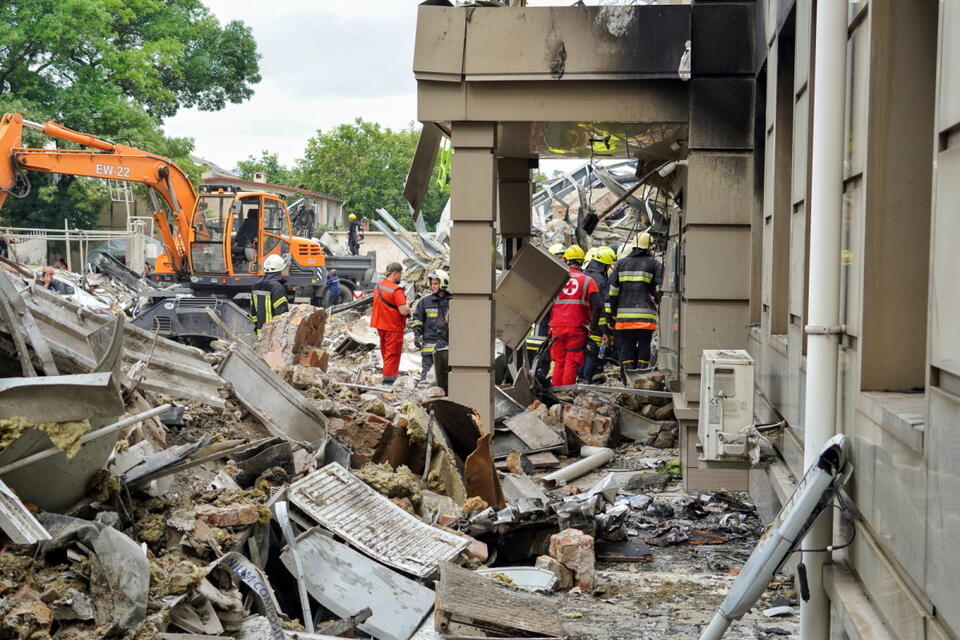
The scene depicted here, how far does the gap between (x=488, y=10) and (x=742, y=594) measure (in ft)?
20.1

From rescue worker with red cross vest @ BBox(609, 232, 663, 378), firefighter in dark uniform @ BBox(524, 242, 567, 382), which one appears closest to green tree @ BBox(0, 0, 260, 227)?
firefighter in dark uniform @ BBox(524, 242, 567, 382)

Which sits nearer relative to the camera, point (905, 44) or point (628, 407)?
point (905, 44)

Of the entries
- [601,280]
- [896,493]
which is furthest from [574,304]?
[896,493]

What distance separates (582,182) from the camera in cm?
2752

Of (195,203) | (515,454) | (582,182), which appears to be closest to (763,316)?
(515,454)

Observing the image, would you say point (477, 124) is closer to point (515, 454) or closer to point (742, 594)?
point (515, 454)

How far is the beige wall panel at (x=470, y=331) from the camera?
30.9ft

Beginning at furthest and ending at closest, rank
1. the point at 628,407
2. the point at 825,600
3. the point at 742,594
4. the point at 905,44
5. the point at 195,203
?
the point at 195,203 → the point at 628,407 → the point at 825,600 → the point at 742,594 → the point at 905,44

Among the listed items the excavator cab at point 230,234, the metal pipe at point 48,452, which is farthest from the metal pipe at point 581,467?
the excavator cab at point 230,234

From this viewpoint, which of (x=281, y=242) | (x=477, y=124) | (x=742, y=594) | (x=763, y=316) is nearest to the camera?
(x=742, y=594)

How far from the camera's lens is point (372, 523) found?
252 inches

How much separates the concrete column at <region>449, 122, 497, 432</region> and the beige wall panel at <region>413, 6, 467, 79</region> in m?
0.52

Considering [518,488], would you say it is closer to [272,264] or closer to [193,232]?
[272,264]

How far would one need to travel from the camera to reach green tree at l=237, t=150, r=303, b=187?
2586 inches
